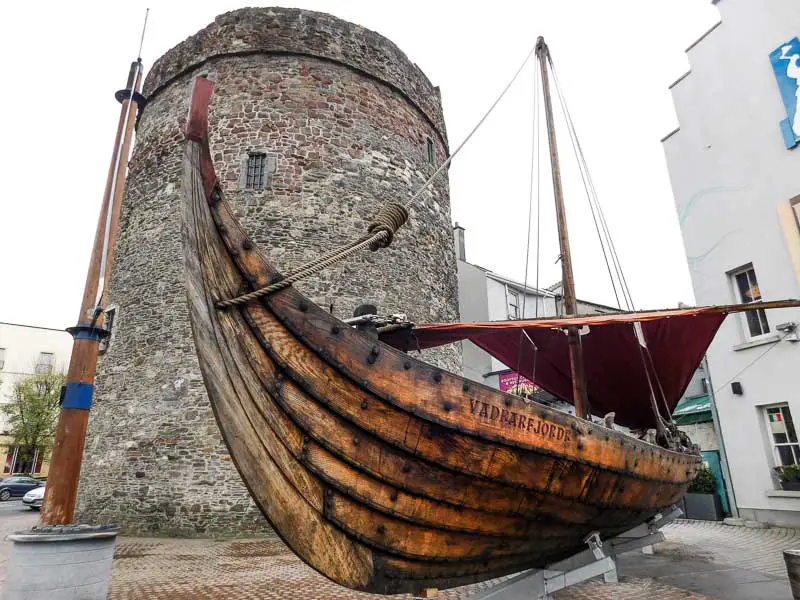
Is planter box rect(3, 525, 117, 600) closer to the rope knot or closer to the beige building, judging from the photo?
the rope knot

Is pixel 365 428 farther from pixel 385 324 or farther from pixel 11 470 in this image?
pixel 11 470

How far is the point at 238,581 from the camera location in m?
5.91

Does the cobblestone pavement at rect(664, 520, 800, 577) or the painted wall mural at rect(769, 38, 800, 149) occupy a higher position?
the painted wall mural at rect(769, 38, 800, 149)

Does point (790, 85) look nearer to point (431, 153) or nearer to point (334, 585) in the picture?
point (431, 153)

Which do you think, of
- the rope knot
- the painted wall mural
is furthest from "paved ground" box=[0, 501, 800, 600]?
the painted wall mural

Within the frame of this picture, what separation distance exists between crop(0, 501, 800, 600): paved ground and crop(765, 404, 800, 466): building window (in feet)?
Result: 4.45

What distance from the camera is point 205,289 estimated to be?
3045 mm

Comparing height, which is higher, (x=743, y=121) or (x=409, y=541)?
(x=743, y=121)

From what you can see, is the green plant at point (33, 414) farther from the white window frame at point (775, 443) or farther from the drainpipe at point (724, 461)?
the white window frame at point (775, 443)

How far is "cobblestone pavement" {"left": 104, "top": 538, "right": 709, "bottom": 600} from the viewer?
17.2 ft

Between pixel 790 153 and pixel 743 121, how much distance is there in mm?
1499

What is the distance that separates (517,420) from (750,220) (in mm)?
9943

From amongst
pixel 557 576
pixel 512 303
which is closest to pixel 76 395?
pixel 557 576

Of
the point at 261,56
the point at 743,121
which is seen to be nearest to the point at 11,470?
the point at 261,56
